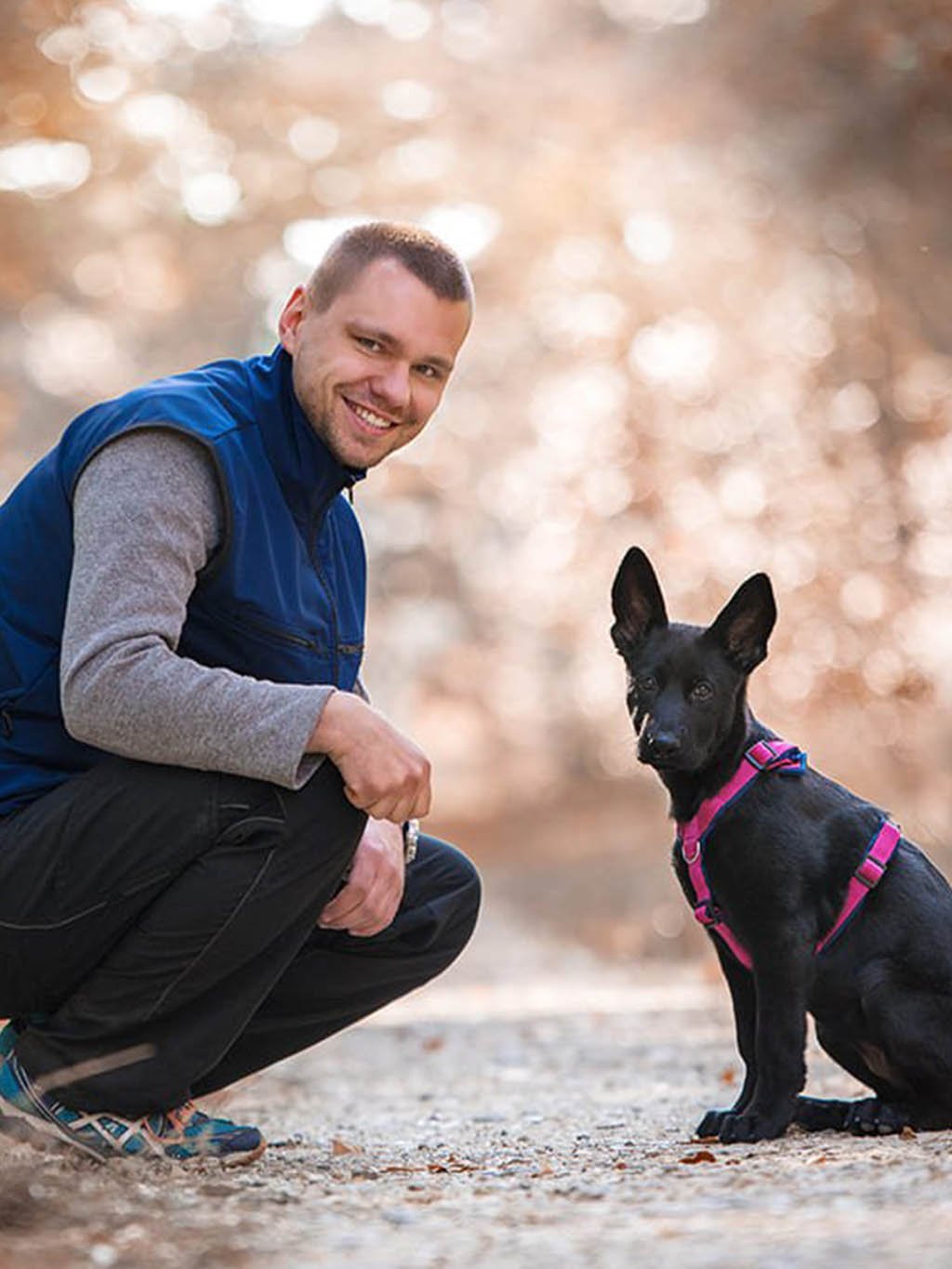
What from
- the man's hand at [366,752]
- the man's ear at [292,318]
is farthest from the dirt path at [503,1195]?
the man's ear at [292,318]

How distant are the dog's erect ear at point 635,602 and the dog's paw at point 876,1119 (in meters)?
1.25

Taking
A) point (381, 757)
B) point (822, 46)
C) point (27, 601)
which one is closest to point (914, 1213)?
point (381, 757)

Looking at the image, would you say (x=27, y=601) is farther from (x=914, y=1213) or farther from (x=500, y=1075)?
(x=500, y=1075)

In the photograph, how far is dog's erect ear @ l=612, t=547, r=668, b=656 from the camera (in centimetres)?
441

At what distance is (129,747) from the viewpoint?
3236 mm

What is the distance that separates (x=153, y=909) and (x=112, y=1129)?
0.43m

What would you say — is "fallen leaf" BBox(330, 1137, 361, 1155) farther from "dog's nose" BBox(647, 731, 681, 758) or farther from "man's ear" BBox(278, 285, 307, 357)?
"man's ear" BBox(278, 285, 307, 357)

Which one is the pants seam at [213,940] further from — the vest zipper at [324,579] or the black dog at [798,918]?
the black dog at [798,918]

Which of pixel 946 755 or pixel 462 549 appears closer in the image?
pixel 946 755

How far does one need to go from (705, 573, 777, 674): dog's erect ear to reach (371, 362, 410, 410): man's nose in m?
1.02

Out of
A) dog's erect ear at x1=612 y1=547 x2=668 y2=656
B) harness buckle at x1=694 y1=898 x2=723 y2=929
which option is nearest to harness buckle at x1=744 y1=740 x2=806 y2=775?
harness buckle at x1=694 y1=898 x2=723 y2=929

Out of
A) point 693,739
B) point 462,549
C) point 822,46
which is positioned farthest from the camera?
point 462,549

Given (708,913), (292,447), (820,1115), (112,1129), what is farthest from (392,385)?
(820,1115)

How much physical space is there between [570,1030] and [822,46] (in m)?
6.65
